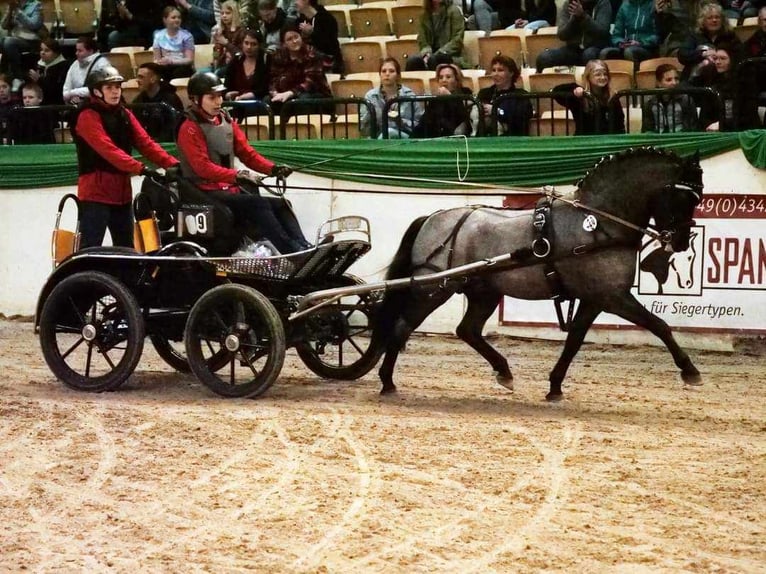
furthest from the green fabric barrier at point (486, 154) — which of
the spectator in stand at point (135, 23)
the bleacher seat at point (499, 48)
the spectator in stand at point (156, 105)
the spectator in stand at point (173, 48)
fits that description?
the spectator in stand at point (135, 23)

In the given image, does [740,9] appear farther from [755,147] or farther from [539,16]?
[755,147]

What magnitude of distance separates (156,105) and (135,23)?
4.00 meters

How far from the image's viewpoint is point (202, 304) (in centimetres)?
899

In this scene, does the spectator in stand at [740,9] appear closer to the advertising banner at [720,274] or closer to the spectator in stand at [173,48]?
the advertising banner at [720,274]

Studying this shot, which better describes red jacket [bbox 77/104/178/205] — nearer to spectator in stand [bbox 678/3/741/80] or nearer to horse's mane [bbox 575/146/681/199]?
horse's mane [bbox 575/146/681/199]

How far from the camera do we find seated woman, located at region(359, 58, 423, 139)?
42.7 ft

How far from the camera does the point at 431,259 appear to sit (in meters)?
9.20

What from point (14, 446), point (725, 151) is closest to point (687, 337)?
point (725, 151)

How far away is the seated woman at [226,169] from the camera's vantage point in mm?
9164

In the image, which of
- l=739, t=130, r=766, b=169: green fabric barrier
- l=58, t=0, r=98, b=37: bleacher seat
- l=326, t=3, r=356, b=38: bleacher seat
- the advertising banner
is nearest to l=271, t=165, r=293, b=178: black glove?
the advertising banner

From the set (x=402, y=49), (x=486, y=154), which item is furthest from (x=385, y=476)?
(x=402, y=49)

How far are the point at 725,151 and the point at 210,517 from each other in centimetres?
669

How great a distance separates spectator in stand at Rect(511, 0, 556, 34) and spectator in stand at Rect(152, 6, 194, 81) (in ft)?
12.1

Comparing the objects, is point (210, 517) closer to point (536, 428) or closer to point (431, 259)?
point (536, 428)
